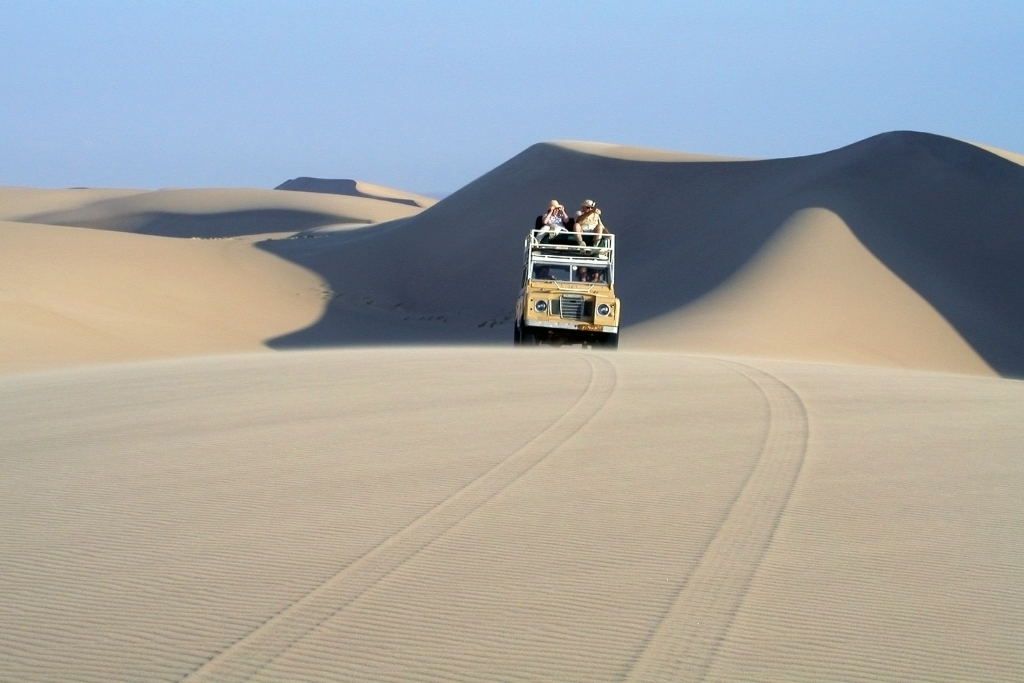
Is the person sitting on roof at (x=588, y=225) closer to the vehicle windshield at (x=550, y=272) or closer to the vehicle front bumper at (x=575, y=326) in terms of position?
the vehicle windshield at (x=550, y=272)

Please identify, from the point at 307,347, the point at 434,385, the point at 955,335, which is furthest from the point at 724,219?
the point at 434,385

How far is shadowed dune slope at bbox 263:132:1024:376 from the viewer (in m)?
30.0

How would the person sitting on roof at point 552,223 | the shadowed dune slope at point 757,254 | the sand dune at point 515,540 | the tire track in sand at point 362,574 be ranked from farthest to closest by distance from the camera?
the shadowed dune slope at point 757,254 < the person sitting on roof at point 552,223 < the sand dune at point 515,540 < the tire track in sand at point 362,574

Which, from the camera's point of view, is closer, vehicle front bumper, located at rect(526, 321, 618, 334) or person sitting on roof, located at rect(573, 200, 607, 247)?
vehicle front bumper, located at rect(526, 321, 618, 334)

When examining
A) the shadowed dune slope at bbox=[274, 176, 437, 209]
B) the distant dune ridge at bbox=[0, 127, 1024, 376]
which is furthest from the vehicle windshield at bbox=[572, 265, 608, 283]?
the shadowed dune slope at bbox=[274, 176, 437, 209]

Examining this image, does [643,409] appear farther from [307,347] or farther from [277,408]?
[307,347]

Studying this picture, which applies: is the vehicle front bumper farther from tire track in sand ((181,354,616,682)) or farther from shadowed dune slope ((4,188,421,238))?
shadowed dune slope ((4,188,421,238))

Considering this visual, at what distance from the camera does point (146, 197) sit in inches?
4355

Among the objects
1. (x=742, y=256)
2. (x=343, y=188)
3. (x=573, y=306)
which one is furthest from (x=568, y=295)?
(x=343, y=188)

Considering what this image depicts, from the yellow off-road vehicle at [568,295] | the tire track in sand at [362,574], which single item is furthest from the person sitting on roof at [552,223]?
the tire track in sand at [362,574]

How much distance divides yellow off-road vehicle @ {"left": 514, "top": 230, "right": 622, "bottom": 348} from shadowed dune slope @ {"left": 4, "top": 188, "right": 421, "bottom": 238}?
2755 inches

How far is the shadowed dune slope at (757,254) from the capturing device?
29969 mm

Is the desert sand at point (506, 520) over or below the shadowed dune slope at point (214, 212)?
below

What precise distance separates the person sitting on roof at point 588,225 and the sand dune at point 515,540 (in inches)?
351
